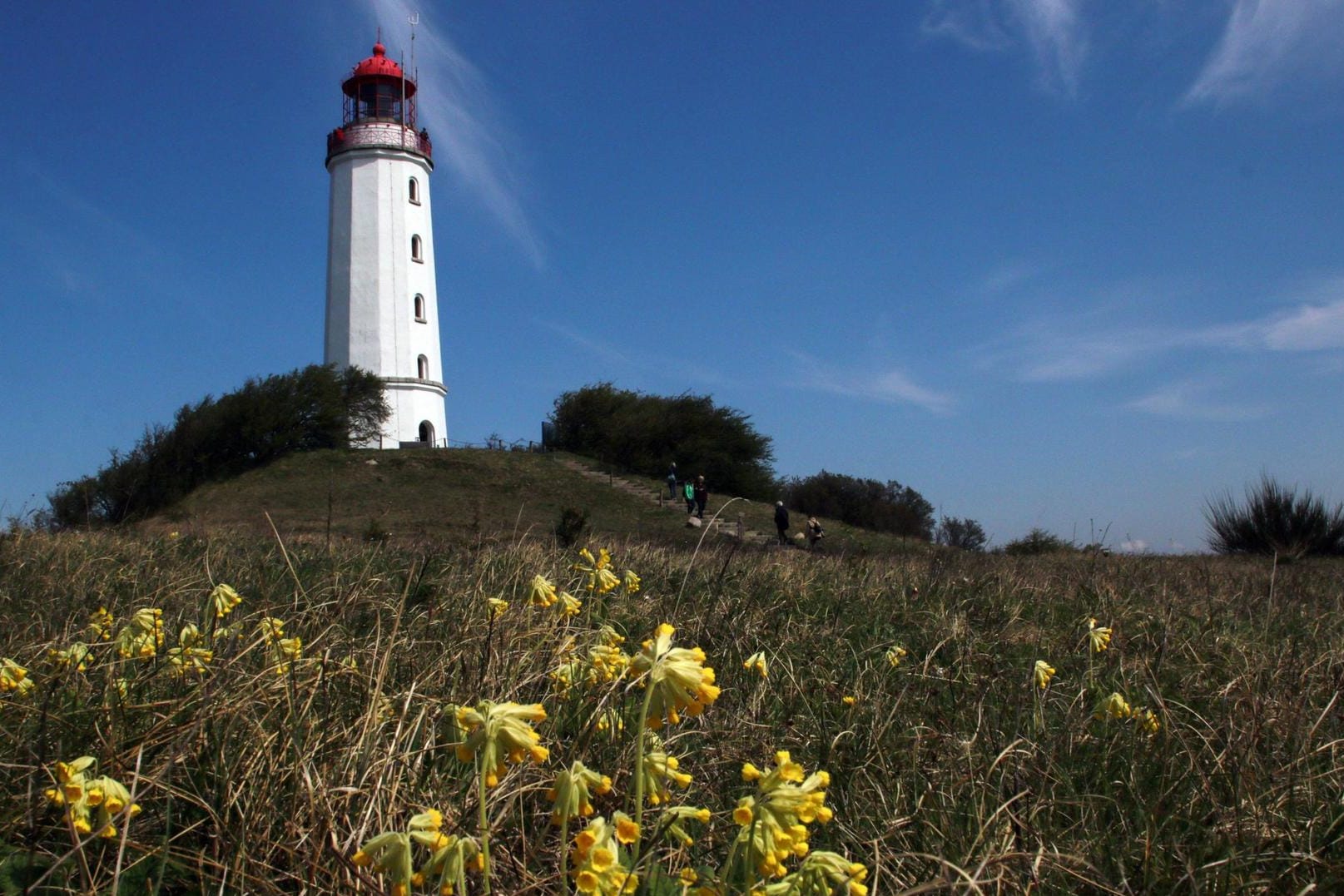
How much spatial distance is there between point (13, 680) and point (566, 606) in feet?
5.37

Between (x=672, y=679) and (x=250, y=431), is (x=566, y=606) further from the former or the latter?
(x=250, y=431)

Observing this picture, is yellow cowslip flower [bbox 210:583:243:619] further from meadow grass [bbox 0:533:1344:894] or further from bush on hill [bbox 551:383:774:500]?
bush on hill [bbox 551:383:774:500]

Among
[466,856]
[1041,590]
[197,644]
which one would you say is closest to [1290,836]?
[466,856]

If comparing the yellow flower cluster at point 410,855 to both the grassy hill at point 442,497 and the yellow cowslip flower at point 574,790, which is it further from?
the grassy hill at point 442,497

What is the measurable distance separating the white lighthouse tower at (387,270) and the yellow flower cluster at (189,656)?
37657 mm

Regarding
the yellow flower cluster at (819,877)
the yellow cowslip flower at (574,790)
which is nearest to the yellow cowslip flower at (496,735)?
the yellow cowslip flower at (574,790)

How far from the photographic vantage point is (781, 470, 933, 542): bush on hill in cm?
4319

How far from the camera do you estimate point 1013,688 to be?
385 cm

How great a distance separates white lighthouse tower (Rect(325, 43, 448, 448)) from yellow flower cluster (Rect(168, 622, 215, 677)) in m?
37.7

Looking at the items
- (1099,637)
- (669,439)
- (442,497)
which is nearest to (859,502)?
(669,439)

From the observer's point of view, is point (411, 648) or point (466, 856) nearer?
point (466, 856)

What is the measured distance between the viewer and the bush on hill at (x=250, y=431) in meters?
33.3

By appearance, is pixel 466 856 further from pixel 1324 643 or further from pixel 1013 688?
pixel 1324 643

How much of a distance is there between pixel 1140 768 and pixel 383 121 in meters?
43.6
